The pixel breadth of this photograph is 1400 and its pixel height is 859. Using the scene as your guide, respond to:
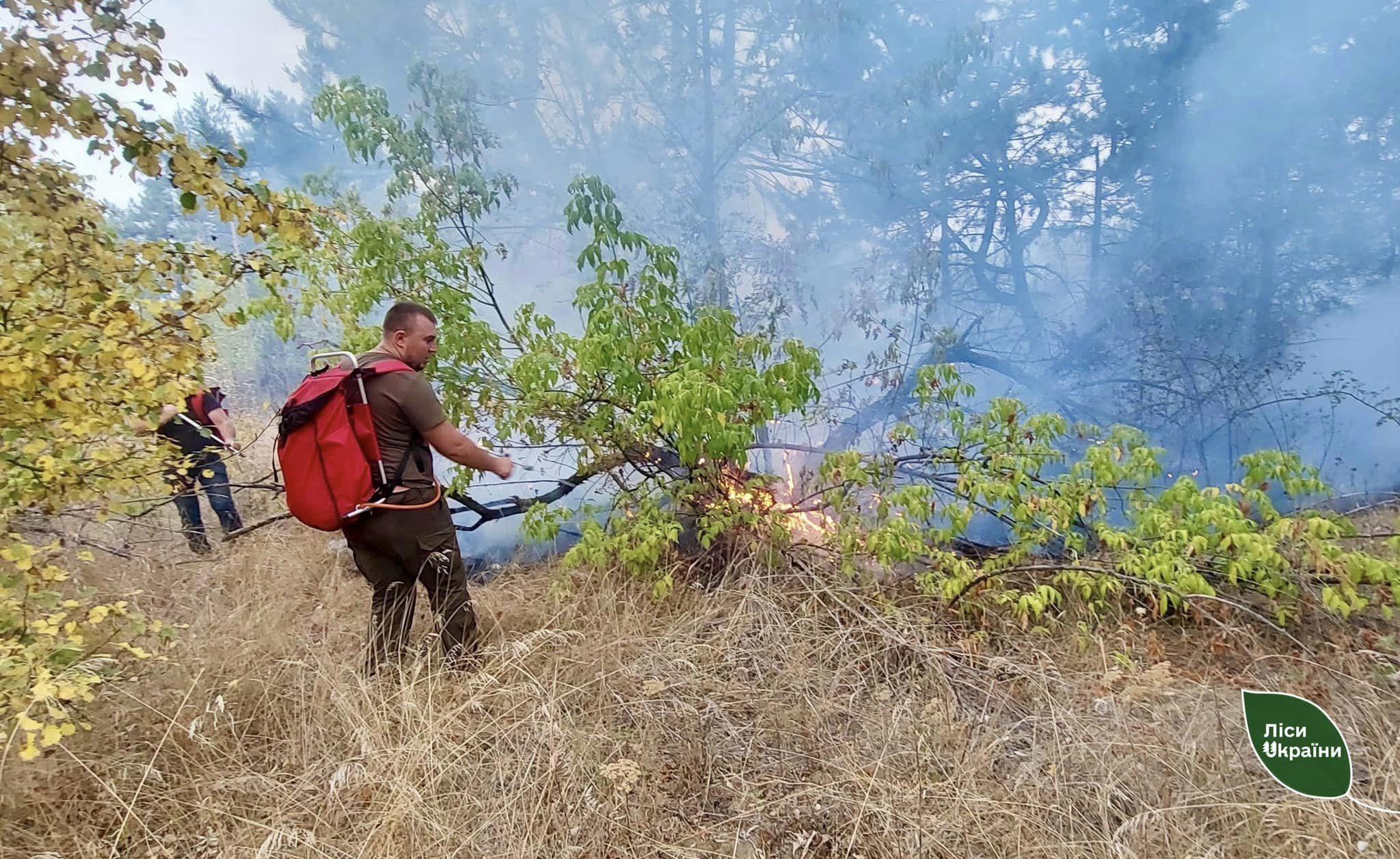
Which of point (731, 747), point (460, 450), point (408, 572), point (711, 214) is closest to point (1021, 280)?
point (711, 214)

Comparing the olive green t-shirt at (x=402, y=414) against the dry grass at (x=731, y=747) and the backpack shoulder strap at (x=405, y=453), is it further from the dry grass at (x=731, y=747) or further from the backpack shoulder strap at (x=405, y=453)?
the dry grass at (x=731, y=747)

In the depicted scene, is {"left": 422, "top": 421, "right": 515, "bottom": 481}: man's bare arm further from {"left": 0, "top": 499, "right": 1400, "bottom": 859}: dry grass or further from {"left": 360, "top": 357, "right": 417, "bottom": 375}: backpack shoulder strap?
{"left": 0, "top": 499, "right": 1400, "bottom": 859}: dry grass

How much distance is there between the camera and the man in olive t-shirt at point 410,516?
7.23 feet

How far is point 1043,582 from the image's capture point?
2852 mm

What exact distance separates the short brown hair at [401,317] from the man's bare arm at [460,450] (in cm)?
39

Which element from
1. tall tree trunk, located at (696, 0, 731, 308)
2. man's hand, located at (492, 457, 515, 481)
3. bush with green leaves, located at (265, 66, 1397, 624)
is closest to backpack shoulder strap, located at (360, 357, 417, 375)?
man's hand, located at (492, 457, 515, 481)

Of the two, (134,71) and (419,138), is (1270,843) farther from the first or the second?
(419,138)

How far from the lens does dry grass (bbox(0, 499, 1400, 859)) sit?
1667 millimetres

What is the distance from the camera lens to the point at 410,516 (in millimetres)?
2277

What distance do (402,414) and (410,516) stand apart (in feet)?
1.20

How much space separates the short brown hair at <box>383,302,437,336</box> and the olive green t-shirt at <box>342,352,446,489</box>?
100mm

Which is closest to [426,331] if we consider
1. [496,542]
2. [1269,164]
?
[496,542]

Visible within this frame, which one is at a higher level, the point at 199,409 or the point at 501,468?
the point at 199,409

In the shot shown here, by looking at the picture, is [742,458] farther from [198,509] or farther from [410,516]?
[198,509]
